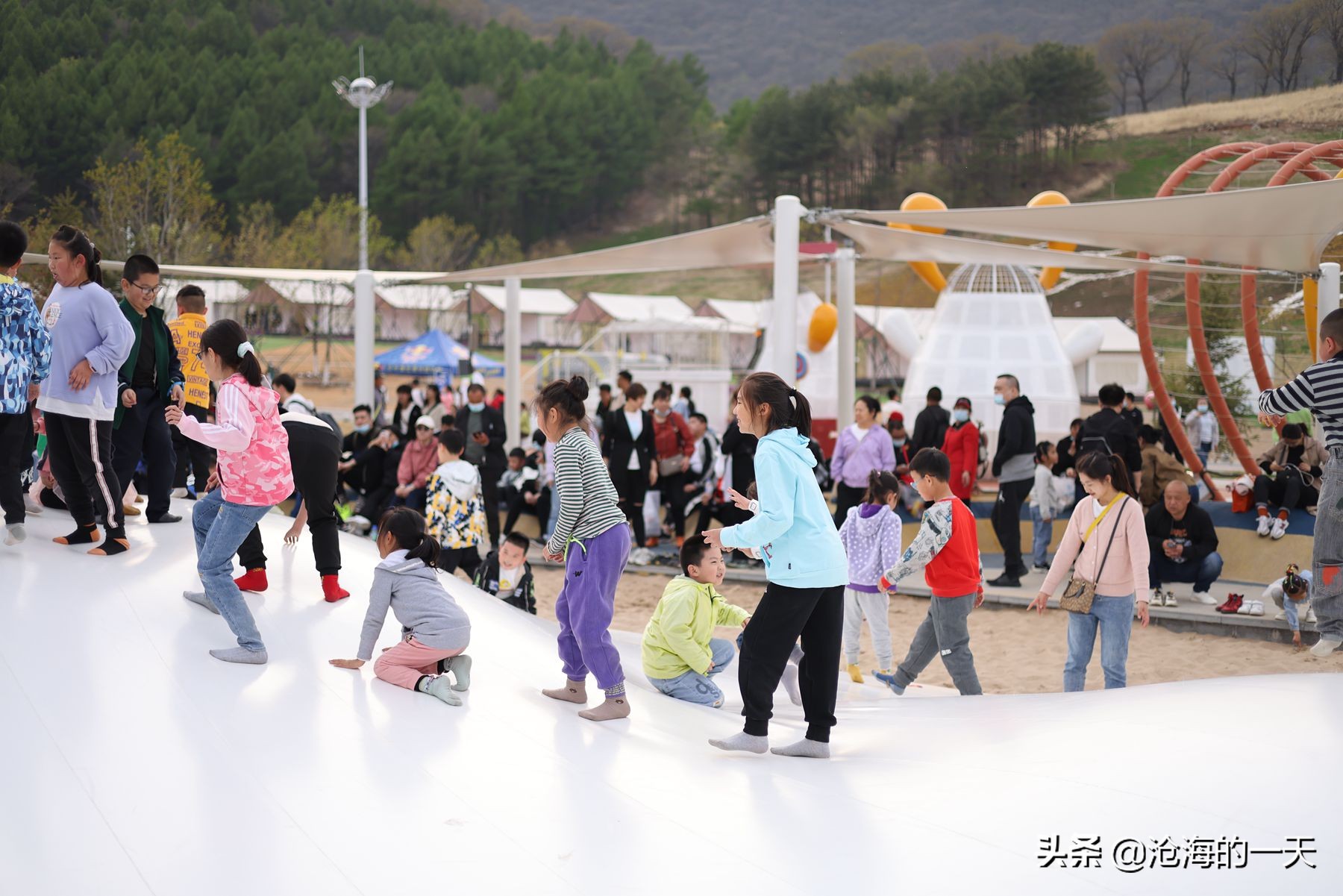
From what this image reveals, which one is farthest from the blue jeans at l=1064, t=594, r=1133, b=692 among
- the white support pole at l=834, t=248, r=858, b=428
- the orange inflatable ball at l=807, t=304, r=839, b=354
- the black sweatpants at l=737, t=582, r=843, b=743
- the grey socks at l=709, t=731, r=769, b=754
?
the orange inflatable ball at l=807, t=304, r=839, b=354

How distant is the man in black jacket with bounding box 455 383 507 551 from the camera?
9992 millimetres

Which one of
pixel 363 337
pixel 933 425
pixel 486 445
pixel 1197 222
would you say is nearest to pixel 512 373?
pixel 363 337

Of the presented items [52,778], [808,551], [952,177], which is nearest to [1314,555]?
[808,551]

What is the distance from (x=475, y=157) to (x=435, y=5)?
30.0 m

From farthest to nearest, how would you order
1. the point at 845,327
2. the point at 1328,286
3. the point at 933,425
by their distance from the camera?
1. the point at 845,327
2. the point at 1328,286
3. the point at 933,425

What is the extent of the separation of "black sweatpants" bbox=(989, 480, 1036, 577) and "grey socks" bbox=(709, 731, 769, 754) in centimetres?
564

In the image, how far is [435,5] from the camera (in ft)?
283

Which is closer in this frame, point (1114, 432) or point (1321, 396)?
point (1321, 396)

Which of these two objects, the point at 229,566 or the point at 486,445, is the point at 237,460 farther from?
the point at 486,445

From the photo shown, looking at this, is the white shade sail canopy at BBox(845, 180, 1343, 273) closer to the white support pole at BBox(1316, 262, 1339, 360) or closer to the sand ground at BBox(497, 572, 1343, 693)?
the white support pole at BBox(1316, 262, 1339, 360)

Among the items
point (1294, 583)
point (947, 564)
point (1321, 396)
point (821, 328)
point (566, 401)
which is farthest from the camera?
point (821, 328)

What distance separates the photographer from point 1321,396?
432 cm

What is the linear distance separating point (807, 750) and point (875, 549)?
8.53 feet

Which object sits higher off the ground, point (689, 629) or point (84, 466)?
point (84, 466)
